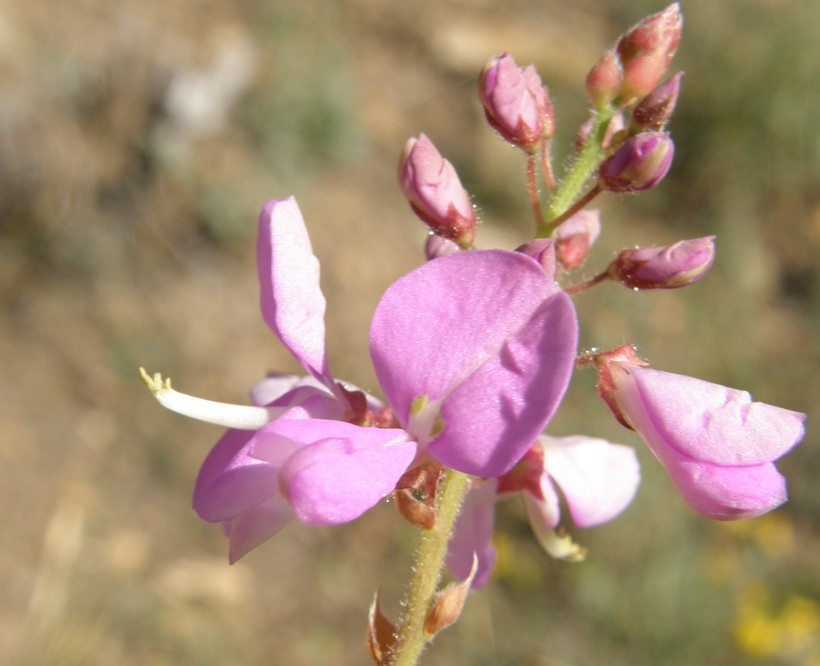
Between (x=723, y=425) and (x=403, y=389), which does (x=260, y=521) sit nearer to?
(x=403, y=389)

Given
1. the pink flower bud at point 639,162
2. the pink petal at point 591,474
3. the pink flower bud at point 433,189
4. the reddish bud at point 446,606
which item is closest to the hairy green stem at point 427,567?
the reddish bud at point 446,606

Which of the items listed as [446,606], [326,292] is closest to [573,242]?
[446,606]

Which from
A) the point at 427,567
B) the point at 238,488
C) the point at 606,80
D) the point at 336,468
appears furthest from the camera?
the point at 606,80

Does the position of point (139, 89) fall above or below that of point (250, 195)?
above

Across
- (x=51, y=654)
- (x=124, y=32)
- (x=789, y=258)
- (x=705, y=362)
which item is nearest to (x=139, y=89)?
(x=124, y=32)

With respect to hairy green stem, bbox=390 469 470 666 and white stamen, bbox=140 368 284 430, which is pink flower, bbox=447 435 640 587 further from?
white stamen, bbox=140 368 284 430

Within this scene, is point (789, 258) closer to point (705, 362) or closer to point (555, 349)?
point (705, 362)
